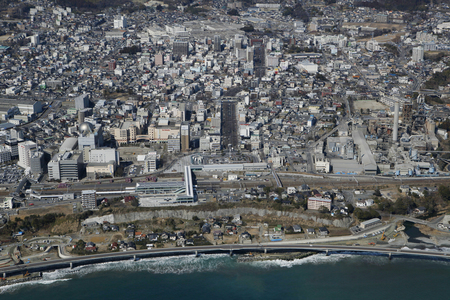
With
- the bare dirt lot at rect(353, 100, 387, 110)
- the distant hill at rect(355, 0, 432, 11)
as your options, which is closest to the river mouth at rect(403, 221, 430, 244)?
the bare dirt lot at rect(353, 100, 387, 110)

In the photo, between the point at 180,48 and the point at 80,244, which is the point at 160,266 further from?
the point at 180,48

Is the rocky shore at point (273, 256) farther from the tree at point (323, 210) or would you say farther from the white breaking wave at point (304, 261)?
the tree at point (323, 210)

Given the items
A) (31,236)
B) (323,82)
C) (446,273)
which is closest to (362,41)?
(323,82)

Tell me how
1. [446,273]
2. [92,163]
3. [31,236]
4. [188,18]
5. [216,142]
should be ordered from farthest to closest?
[188,18] → [216,142] → [92,163] → [31,236] → [446,273]

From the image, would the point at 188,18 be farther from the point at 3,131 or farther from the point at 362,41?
the point at 3,131

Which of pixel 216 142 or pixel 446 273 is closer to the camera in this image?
pixel 446 273

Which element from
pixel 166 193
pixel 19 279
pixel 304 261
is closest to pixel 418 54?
pixel 166 193

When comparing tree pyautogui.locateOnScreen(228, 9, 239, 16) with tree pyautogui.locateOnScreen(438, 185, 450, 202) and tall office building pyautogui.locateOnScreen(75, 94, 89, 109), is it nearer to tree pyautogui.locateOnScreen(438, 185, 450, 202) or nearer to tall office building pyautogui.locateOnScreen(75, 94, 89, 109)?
tall office building pyautogui.locateOnScreen(75, 94, 89, 109)
